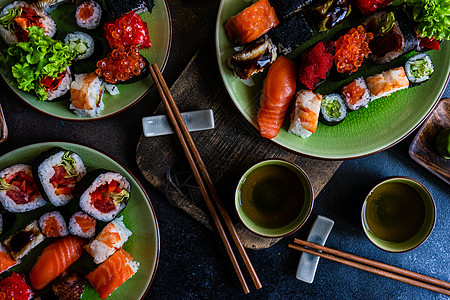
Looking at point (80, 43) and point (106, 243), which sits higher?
point (80, 43)

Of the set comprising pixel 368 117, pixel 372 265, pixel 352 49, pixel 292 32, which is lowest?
pixel 372 265

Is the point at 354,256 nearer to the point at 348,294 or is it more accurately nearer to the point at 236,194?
the point at 348,294

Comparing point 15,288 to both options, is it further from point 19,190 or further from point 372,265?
point 372,265

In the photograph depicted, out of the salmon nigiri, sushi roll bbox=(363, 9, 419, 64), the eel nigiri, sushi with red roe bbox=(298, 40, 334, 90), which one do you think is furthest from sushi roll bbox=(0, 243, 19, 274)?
sushi roll bbox=(363, 9, 419, 64)

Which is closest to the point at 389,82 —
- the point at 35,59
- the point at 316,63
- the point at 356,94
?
the point at 356,94

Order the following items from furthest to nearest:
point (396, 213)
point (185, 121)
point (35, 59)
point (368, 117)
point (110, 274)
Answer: point (396, 213), point (368, 117), point (185, 121), point (110, 274), point (35, 59)

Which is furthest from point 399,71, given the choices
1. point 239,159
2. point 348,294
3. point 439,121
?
point 348,294

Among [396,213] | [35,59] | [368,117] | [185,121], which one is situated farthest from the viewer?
[396,213]
